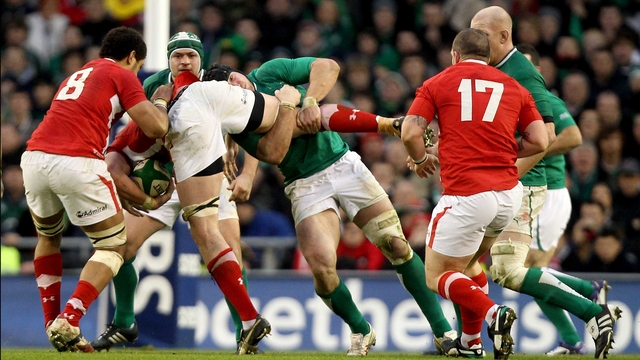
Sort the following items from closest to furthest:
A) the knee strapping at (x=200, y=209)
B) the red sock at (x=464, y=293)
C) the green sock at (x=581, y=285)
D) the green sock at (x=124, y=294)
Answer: the red sock at (x=464, y=293) → the knee strapping at (x=200, y=209) → the green sock at (x=581, y=285) → the green sock at (x=124, y=294)

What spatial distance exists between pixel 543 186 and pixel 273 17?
7.34 meters

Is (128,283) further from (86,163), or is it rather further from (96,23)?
(96,23)

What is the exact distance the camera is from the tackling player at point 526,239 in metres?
6.39

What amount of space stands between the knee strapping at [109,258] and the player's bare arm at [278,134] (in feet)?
3.70

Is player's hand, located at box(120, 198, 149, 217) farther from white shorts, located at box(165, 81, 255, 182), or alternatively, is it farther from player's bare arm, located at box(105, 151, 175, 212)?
white shorts, located at box(165, 81, 255, 182)

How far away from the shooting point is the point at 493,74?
20.4ft

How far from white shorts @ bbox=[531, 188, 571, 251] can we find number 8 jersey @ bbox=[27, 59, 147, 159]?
3.25 metres

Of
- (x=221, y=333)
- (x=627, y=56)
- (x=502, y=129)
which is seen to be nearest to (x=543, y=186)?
(x=502, y=129)

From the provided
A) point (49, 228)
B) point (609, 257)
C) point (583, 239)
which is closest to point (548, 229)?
point (609, 257)

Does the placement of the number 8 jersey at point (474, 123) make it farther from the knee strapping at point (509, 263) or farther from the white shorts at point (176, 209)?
the white shorts at point (176, 209)

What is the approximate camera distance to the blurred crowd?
11055 mm

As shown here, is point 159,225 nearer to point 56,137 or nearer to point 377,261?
point 56,137

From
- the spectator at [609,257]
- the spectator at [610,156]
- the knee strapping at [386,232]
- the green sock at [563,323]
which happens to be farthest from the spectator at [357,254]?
the knee strapping at [386,232]

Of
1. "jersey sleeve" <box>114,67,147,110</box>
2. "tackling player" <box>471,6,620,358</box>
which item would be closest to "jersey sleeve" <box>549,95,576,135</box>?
"tackling player" <box>471,6,620,358</box>
